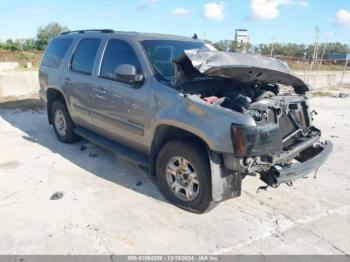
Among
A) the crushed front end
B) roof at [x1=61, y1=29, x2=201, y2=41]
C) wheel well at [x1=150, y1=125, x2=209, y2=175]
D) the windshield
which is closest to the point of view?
the crushed front end

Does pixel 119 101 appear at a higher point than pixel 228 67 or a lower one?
lower

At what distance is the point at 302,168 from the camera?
3.57m

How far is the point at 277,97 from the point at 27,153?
4.22m

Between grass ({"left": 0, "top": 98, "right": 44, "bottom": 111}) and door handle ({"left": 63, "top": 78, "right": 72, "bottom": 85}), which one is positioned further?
grass ({"left": 0, "top": 98, "right": 44, "bottom": 111})

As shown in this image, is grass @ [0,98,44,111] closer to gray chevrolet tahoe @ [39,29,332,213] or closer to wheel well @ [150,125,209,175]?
gray chevrolet tahoe @ [39,29,332,213]

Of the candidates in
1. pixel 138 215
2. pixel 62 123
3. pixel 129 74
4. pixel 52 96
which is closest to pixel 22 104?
pixel 52 96

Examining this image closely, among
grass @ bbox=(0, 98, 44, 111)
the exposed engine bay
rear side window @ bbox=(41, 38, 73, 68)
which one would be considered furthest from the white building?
the exposed engine bay

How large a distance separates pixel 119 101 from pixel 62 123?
7.45 feet

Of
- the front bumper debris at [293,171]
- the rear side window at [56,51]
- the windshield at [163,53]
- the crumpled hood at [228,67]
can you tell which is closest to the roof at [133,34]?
the windshield at [163,53]

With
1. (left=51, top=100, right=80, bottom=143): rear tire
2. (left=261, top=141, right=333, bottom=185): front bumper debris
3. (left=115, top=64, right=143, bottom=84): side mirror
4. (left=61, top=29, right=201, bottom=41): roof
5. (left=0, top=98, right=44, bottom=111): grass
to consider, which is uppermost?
(left=61, top=29, right=201, bottom=41): roof

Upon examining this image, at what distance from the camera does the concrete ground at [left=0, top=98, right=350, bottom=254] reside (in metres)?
3.17

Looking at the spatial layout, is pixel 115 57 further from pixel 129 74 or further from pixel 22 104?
pixel 22 104

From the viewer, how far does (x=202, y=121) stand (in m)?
3.36

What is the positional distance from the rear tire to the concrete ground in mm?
651
